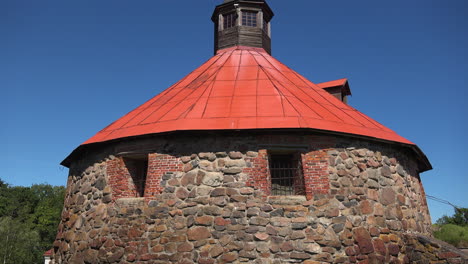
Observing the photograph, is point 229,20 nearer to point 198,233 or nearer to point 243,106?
point 243,106

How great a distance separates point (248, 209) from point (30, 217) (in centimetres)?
3615

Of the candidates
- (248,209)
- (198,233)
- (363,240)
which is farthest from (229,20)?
(363,240)

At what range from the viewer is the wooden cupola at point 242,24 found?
13.0 metres

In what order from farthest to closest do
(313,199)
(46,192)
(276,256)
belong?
(46,192)
(313,199)
(276,256)

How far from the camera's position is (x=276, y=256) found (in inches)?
267

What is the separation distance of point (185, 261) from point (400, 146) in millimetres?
5883

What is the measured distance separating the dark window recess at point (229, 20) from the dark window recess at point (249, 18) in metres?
0.33

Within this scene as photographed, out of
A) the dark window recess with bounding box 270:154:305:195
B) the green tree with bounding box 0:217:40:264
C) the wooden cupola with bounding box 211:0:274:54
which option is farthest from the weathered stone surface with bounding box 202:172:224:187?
the green tree with bounding box 0:217:40:264

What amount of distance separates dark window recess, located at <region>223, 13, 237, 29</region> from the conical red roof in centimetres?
251

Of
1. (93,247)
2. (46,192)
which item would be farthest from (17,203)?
(93,247)

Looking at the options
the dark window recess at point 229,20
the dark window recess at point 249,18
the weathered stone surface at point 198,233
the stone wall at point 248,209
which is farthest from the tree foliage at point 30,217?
the weathered stone surface at point 198,233

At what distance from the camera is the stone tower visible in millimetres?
7039

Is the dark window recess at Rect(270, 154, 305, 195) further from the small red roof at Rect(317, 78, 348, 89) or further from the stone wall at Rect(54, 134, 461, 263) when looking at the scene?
the small red roof at Rect(317, 78, 348, 89)

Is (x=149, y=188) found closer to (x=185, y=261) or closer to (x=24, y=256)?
(x=185, y=261)
